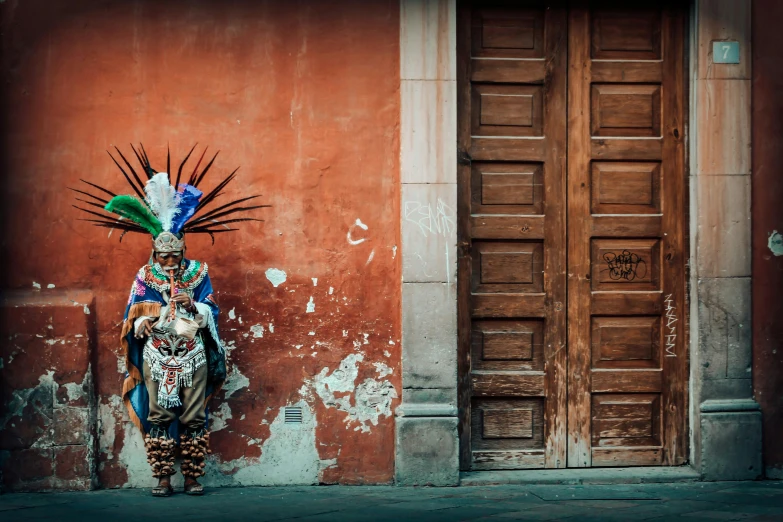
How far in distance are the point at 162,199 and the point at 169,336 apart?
2.90 feet

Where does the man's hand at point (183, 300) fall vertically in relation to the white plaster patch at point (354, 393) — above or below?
above

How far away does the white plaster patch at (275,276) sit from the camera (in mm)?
6980

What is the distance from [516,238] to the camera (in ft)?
23.7

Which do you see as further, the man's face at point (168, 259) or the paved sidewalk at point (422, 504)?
the man's face at point (168, 259)

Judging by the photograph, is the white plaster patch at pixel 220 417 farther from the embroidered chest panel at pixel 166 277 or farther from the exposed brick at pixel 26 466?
the exposed brick at pixel 26 466

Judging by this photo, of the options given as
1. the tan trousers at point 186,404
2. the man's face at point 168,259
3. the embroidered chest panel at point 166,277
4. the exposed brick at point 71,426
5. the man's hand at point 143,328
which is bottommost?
the exposed brick at point 71,426

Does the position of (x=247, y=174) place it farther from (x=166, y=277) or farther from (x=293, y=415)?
(x=293, y=415)

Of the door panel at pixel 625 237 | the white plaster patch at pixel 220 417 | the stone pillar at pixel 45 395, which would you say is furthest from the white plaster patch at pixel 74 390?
the door panel at pixel 625 237

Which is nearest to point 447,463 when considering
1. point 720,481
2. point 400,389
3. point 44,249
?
point 400,389

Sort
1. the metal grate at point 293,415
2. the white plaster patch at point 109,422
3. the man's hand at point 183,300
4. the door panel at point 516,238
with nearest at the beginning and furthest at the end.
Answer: the man's hand at point 183,300, the white plaster patch at point 109,422, the metal grate at point 293,415, the door panel at point 516,238

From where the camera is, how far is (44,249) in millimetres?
6828

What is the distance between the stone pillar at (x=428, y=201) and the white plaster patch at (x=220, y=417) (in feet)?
3.95

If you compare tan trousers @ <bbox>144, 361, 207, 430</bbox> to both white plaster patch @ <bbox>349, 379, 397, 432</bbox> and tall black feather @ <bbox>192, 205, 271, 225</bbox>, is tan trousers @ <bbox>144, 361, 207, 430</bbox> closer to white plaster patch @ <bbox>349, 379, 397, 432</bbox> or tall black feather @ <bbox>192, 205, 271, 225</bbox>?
tall black feather @ <bbox>192, 205, 271, 225</bbox>

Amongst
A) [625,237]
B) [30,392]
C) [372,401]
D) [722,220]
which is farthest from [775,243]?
[30,392]
